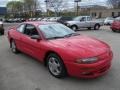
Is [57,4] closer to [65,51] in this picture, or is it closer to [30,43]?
[30,43]

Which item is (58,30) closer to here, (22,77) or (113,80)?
(22,77)

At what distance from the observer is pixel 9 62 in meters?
6.88

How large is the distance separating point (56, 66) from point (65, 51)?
57cm

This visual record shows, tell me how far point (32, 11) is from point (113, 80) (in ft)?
259

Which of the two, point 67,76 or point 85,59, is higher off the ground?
point 85,59

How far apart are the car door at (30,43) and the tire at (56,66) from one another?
52 cm

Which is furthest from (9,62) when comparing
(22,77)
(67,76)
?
(67,76)

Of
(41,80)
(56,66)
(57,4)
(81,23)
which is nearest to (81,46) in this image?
(56,66)

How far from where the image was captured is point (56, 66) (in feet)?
17.1

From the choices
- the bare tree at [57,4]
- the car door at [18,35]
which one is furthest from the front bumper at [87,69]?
the bare tree at [57,4]

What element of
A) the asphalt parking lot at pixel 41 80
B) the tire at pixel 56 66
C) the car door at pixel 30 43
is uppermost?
the car door at pixel 30 43

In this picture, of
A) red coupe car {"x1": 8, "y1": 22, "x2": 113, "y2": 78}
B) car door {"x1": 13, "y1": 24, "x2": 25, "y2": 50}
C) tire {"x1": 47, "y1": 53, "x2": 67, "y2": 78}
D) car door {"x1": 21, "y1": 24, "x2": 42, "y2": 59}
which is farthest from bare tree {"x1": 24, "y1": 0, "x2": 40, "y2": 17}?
tire {"x1": 47, "y1": 53, "x2": 67, "y2": 78}

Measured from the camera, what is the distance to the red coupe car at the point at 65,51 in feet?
15.3

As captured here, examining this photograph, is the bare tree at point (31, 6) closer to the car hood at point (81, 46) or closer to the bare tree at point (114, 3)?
the bare tree at point (114, 3)
